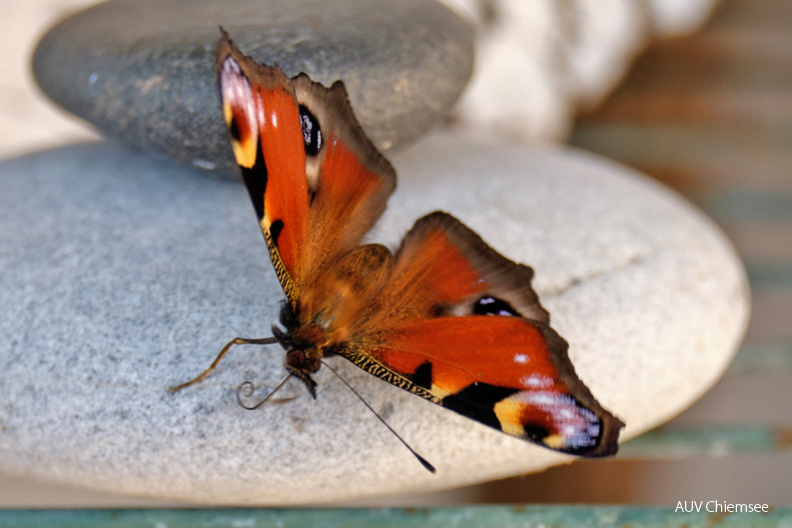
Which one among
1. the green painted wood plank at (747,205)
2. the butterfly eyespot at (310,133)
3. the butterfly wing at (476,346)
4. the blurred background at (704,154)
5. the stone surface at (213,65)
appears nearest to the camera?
the butterfly wing at (476,346)

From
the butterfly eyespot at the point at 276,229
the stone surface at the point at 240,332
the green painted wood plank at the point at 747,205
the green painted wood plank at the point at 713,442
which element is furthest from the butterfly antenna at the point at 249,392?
the green painted wood plank at the point at 747,205

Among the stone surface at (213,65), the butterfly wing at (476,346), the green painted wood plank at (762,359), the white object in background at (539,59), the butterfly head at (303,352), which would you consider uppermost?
the stone surface at (213,65)

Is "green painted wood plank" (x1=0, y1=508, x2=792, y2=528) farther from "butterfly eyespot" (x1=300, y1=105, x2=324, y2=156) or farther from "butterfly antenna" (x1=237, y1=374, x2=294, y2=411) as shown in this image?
"butterfly eyespot" (x1=300, y1=105, x2=324, y2=156)

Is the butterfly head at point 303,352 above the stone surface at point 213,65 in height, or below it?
below

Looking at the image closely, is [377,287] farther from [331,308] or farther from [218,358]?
[218,358]

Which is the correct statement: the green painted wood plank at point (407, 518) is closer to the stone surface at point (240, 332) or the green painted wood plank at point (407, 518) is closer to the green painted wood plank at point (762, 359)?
the stone surface at point (240, 332)

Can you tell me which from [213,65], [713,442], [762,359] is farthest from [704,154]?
[213,65]
